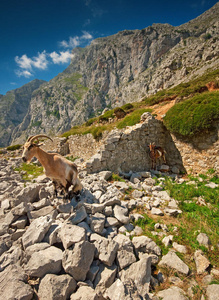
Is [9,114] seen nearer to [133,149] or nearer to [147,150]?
[133,149]

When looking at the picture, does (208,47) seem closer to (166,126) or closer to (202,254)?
(166,126)

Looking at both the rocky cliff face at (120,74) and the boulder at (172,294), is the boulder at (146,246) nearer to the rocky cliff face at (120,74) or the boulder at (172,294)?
the boulder at (172,294)

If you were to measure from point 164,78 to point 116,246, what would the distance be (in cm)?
8759

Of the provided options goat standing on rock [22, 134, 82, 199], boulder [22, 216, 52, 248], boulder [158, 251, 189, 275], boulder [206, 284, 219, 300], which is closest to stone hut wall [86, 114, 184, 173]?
goat standing on rock [22, 134, 82, 199]

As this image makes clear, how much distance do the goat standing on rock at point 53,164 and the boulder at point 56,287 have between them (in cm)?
205

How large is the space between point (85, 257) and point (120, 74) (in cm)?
15571

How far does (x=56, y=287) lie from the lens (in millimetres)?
2252

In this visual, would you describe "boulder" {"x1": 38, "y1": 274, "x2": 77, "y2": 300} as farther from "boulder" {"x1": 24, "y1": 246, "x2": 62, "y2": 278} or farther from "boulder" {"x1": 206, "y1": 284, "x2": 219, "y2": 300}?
"boulder" {"x1": 206, "y1": 284, "x2": 219, "y2": 300}

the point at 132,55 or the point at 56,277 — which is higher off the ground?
the point at 132,55

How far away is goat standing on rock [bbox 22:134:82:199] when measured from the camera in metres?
3.58

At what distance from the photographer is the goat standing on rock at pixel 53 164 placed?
141 inches

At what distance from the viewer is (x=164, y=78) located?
73.7 m

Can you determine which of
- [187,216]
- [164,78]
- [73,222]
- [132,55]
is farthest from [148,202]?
[132,55]

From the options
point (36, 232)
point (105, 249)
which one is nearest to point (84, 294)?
point (105, 249)
